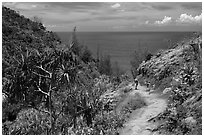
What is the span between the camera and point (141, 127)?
393 inches

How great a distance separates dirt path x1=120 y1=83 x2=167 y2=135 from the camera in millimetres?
9792

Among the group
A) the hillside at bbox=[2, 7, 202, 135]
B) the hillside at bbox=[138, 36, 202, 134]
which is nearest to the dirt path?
the hillside at bbox=[2, 7, 202, 135]

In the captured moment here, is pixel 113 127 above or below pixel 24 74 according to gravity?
below

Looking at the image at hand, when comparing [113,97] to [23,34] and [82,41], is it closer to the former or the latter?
[23,34]

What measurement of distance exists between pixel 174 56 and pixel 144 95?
3457mm

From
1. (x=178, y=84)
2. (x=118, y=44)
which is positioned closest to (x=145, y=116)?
(x=178, y=84)

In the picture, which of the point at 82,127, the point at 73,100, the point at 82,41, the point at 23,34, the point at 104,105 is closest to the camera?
the point at 73,100

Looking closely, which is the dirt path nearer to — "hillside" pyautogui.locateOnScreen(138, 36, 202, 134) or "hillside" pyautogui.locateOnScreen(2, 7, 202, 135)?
"hillside" pyautogui.locateOnScreen(2, 7, 202, 135)

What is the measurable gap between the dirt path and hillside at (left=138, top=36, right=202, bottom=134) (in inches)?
12.6

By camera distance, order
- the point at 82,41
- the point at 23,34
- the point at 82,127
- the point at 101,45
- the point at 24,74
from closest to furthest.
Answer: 1. the point at 24,74
2. the point at 82,127
3. the point at 23,34
4. the point at 82,41
5. the point at 101,45

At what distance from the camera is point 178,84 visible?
12.4 metres

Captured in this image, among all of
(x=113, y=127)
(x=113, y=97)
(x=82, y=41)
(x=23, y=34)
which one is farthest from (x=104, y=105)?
(x=82, y=41)

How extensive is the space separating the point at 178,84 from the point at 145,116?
90.2 inches

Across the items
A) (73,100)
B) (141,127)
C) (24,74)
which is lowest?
(141,127)
